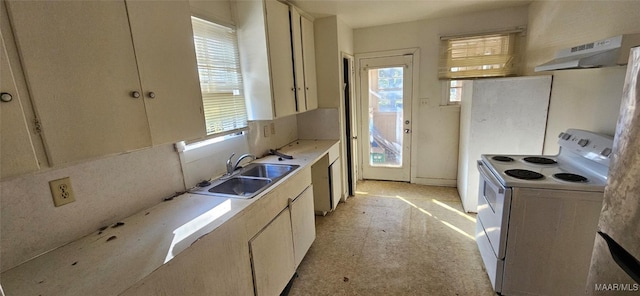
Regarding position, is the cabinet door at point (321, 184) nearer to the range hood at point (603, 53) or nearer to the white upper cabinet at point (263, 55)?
the white upper cabinet at point (263, 55)

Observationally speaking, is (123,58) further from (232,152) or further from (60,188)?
(232,152)

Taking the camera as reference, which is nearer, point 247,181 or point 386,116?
point 247,181

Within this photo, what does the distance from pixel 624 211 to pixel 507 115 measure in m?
2.27

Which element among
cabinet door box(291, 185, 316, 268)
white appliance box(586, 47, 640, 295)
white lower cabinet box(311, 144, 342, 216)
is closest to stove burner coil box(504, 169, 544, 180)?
white appliance box(586, 47, 640, 295)

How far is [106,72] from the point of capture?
3.50 feet

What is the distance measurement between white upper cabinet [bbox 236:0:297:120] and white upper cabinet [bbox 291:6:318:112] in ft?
0.81

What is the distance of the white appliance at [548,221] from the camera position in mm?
1631

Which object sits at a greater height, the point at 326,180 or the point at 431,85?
the point at 431,85

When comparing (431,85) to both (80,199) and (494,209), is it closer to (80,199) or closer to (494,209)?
(494,209)

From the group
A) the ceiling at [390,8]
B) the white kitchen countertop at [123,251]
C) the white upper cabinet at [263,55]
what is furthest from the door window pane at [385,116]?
the white kitchen countertop at [123,251]

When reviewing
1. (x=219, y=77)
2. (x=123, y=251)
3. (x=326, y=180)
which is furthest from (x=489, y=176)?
(x=123, y=251)

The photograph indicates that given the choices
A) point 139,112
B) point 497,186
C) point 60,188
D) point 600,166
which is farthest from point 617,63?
point 60,188

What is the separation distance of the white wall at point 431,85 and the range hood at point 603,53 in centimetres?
204

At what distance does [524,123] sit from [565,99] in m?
0.46
